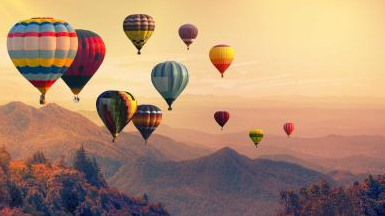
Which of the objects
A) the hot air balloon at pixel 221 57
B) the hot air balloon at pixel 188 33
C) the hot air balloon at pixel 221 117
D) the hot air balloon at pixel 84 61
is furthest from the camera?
the hot air balloon at pixel 221 117

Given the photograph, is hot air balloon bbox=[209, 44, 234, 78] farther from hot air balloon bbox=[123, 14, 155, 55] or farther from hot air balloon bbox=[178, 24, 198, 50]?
hot air balloon bbox=[123, 14, 155, 55]

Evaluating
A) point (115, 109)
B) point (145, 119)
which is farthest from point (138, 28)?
point (115, 109)

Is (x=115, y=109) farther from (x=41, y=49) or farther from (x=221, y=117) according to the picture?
(x=221, y=117)

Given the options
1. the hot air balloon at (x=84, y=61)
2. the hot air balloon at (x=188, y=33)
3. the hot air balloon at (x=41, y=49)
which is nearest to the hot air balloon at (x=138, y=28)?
the hot air balloon at (x=84, y=61)

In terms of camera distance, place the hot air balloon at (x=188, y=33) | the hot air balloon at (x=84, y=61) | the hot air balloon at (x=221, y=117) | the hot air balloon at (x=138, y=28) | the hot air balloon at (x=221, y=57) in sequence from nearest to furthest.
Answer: the hot air balloon at (x=84, y=61)
the hot air balloon at (x=138, y=28)
the hot air balloon at (x=221, y=57)
the hot air balloon at (x=188, y=33)
the hot air balloon at (x=221, y=117)

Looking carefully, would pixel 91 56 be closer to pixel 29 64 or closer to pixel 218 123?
pixel 29 64

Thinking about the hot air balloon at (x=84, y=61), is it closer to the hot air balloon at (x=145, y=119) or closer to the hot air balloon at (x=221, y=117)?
the hot air balloon at (x=145, y=119)
